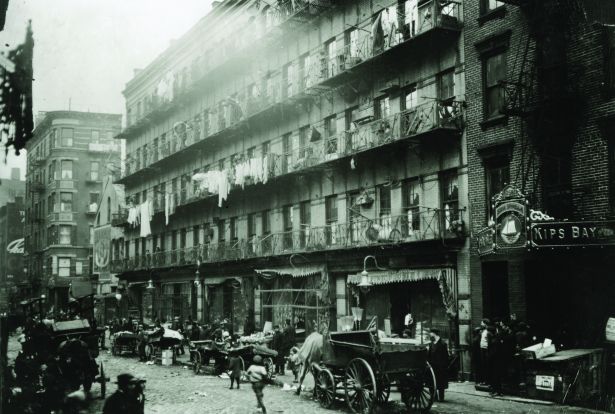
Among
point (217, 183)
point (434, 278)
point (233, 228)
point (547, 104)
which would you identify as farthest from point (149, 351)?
point (547, 104)

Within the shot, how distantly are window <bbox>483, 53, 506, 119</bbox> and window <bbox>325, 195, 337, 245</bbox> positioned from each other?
8973 mm

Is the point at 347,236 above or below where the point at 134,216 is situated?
below

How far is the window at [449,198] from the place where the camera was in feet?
74.9

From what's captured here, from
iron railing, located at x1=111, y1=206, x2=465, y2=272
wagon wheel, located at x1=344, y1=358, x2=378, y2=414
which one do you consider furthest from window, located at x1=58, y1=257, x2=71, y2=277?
wagon wheel, located at x1=344, y1=358, x2=378, y2=414

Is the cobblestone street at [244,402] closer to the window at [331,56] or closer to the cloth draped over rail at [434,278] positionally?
the cloth draped over rail at [434,278]

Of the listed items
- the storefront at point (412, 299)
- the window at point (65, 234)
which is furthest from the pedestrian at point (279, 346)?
the window at point (65, 234)

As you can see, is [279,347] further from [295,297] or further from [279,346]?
[295,297]

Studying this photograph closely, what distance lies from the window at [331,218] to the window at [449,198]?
243 inches

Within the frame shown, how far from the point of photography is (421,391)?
51.5ft

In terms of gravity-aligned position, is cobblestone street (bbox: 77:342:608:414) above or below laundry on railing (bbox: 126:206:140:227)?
below

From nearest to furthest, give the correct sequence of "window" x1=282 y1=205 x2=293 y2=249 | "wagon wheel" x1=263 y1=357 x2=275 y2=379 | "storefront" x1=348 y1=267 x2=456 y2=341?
"wagon wheel" x1=263 y1=357 x2=275 y2=379
"storefront" x1=348 y1=267 x2=456 y2=341
"window" x1=282 y1=205 x2=293 y2=249

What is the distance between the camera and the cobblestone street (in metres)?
16.0

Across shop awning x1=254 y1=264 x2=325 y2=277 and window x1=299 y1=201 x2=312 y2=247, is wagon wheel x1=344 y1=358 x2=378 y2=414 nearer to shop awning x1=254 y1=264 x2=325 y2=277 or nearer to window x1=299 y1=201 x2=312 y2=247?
shop awning x1=254 y1=264 x2=325 y2=277

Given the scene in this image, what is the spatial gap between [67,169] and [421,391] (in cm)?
5974
